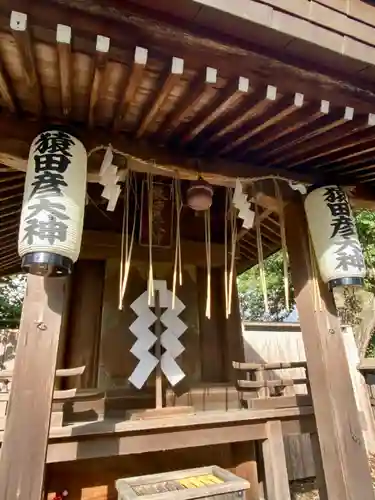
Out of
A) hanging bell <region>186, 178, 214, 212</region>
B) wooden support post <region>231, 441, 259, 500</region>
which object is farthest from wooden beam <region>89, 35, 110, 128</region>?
wooden support post <region>231, 441, 259, 500</region>

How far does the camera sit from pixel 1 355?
7.61 metres

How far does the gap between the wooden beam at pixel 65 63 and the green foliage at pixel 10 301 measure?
8333 millimetres

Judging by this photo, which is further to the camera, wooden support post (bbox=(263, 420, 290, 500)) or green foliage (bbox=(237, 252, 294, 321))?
green foliage (bbox=(237, 252, 294, 321))

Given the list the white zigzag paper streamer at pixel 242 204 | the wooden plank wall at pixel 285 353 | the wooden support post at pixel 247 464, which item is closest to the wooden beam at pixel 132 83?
the white zigzag paper streamer at pixel 242 204

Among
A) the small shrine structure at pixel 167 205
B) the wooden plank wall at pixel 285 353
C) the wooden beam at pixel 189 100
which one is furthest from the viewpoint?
the wooden plank wall at pixel 285 353

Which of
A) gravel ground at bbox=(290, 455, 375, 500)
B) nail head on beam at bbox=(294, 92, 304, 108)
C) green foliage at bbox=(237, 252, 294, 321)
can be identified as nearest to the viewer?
nail head on beam at bbox=(294, 92, 304, 108)

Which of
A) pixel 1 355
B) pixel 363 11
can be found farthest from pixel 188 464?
pixel 1 355

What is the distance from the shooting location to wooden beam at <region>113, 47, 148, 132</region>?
2.06m

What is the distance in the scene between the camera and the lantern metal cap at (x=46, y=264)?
2.16m

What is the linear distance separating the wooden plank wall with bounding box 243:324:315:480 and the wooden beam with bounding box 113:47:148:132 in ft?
21.3

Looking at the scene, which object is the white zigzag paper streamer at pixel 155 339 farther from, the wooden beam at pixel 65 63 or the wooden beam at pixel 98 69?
the wooden beam at pixel 65 63

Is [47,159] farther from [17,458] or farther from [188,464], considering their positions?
[188,464]

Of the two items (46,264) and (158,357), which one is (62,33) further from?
(158,357)

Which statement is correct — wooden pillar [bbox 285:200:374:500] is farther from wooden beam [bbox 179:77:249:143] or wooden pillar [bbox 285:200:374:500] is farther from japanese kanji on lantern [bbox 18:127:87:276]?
japanese kanji on lantern [bbox 18:127:87:276]
